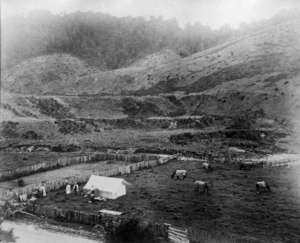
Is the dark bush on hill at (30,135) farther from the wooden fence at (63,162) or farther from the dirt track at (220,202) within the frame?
the dirt track at (220,202)

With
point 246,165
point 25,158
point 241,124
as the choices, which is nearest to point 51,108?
point 25,158

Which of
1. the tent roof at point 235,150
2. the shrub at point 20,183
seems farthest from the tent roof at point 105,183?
the tent roof at point 235,150

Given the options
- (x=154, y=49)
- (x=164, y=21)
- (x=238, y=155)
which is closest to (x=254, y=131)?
A: (x=238, y=155)

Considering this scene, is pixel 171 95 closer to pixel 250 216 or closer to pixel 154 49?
pixel 250 216

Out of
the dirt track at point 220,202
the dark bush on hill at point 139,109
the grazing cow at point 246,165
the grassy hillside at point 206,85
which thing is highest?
the grassy hillside at point 206,85

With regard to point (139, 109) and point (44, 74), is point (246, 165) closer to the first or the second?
point (139, 109)
